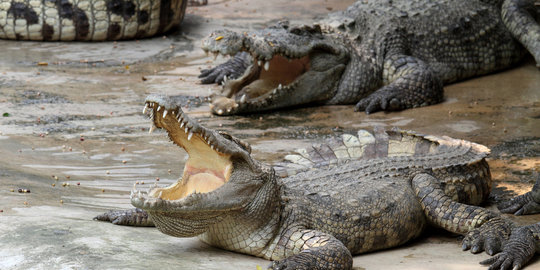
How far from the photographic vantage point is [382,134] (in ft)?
16.5

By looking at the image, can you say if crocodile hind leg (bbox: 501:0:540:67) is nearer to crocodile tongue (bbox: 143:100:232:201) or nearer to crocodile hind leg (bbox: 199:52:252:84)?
crocodile hind leg (bbox: 199:52:252:84)

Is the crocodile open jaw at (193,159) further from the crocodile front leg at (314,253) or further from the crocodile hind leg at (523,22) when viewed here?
the crocodile hind leg at (523,22)

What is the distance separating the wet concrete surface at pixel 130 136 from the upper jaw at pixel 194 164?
26cm

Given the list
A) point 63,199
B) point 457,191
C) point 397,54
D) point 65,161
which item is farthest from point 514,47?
point 63,199

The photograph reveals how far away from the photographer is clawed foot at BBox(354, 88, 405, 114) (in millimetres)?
7574

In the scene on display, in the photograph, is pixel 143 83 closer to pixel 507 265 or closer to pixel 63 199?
pixel 63 199

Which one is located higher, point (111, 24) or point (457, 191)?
point (457, 191)

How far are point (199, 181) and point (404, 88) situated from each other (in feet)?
14.9

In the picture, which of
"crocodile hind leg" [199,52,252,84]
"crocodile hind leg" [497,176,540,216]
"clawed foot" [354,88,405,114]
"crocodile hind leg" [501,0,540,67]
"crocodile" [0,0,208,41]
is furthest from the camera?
"crocodile" [0,0,208,41]

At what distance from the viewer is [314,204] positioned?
3.92m

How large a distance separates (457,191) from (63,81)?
5277mm

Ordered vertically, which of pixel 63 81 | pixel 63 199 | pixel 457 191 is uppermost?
pixel 457 191

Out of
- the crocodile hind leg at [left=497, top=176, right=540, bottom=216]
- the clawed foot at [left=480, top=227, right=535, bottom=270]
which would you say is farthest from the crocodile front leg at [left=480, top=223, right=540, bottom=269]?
the crocodile hind leg at [left=497, top=176, right=540, bottom=216]

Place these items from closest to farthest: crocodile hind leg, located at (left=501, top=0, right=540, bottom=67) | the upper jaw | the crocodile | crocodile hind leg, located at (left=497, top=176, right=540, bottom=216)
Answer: the upper jaw
crocodile hind leg, located at (left=497, top=176, right=540, bottom=216)
crocodile hind leg, located at (left=501, top=0, right=540, bottom=67)
the crocodile
